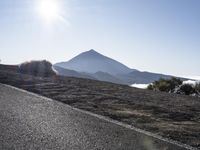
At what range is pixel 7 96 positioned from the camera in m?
9.91

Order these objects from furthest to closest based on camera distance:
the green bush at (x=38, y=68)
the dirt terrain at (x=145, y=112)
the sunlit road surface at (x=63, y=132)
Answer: the green bush at (x=38, y=68)
the dirt terrain at (x=145, y=112)
the sunlit road surface at (x=63, y=132)

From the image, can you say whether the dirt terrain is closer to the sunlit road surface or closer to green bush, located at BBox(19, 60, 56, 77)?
the sunlit road surface

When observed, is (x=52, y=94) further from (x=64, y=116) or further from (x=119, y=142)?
(x=119, y=142)

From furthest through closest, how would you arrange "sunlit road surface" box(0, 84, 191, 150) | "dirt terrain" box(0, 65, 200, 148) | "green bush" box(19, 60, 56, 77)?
1. "green bush" box(19, 60, 56, 77)
2. "dirt terrain" box(0, 65, 200, 148)
3. "sunlit road surface" box(0, 84, 191, 150)

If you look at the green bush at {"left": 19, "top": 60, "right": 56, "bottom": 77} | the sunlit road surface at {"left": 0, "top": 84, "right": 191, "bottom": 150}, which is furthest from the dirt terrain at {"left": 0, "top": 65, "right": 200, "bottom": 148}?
the green bush at {"left": 19, "top": 60, "right": 56, "bottom": 77}

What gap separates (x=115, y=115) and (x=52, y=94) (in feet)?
11.7

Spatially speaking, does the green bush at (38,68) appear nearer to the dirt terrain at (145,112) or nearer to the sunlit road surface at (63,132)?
the dirt terrain at (145,112)

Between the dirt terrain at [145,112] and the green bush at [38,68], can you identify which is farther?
the green bush at [38,68]

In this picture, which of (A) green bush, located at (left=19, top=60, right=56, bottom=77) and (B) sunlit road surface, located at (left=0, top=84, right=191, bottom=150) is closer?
(B) sunlit road surface, located at (left=0, top=84, right=191, bottom=150)

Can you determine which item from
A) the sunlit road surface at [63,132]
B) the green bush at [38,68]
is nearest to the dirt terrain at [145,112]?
the sunlit road surface at [63,132]

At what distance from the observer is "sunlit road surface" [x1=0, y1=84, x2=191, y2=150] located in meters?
5.22

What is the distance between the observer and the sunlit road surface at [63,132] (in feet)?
17.1

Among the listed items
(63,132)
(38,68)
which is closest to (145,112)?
(63,132)

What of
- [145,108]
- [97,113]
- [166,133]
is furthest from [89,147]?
[145,108]
